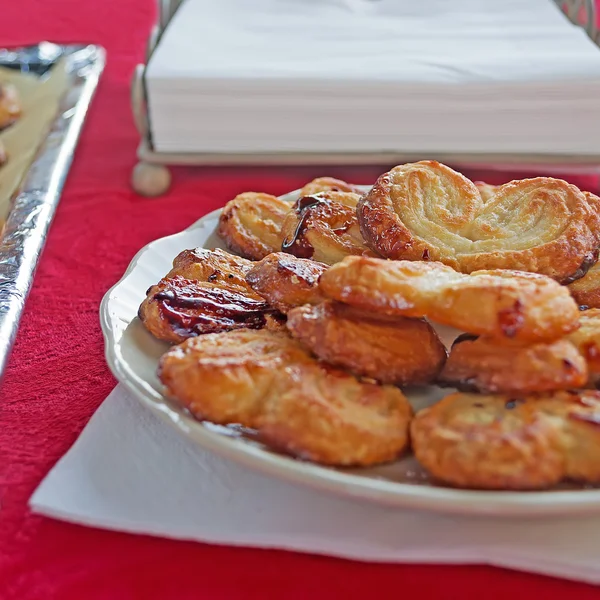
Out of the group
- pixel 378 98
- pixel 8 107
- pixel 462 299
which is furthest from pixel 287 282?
pixel 8 107

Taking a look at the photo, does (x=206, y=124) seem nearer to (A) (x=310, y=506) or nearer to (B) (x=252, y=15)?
(B) (x=252, y=15)

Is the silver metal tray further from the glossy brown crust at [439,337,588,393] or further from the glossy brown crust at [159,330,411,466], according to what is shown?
the glossy brown crust at [439,337,588,393]

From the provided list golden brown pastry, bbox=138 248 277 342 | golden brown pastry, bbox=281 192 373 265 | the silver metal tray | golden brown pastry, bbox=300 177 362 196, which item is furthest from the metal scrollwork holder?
golden brown pastry, bbox=138 248 277 342

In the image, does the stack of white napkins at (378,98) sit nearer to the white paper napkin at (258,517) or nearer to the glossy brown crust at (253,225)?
the glossy brown crust at (253,225)

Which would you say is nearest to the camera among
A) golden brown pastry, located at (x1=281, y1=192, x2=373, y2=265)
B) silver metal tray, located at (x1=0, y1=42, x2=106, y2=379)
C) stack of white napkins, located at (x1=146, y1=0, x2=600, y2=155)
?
golden brown pastry, located at (x1=281, y1=192, x2=373, y2=265)

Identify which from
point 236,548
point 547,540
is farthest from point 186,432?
point 547,540

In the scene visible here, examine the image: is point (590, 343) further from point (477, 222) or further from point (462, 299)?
point (477, 222)

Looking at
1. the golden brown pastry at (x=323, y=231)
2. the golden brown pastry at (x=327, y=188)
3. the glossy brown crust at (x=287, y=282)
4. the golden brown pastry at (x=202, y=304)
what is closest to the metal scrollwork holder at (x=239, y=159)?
the golden brown pastry at (x=327, y=188)
